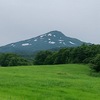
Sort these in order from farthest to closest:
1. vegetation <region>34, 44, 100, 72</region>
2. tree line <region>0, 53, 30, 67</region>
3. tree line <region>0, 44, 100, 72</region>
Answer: tree line <region>0, 53, 30, 67</region>
tree line <region>0, 44, 100, 72</region>
vegetation <region>34, 44, 100, 72</region>

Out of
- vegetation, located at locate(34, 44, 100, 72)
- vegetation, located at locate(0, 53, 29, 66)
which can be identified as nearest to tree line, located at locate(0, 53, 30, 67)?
vegetation, located at locate(0, 53, 29, 66)

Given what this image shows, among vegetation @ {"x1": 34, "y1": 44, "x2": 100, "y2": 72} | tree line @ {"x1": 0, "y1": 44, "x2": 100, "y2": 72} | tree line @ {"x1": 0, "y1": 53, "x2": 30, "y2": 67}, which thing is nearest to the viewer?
vegetation @ {"x1": 34, "y1": 44, "x2": 100, "y2": 72}

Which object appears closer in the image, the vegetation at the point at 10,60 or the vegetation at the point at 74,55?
the vegetation at the point at 74,55

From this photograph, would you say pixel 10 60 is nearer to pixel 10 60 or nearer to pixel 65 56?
pixel 10 60

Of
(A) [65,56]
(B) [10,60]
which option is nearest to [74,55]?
(A) [65,56]

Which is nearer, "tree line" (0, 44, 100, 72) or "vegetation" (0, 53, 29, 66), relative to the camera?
"tree line" (0, 44, 100, 72)

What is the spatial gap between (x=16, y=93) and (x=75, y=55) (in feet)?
278

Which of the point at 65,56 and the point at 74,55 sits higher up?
the point at 74,55

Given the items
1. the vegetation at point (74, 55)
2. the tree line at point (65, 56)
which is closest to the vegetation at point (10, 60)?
the tree line at point (65, 56)

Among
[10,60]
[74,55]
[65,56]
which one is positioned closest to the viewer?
[74,55]

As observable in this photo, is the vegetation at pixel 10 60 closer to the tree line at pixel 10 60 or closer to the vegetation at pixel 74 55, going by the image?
the tree line at pixel 10 60

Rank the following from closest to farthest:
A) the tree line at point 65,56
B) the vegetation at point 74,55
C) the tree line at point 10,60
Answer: the vegetation at point 74,55 < the tree line at point 65,56 < the tree line at point 10,60

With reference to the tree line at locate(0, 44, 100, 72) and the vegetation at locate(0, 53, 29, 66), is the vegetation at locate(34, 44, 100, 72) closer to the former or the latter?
the tree line at locate(0, 44, 100, 72)

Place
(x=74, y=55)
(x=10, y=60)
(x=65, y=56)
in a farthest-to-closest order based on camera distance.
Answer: (x=10, y=60)
(x=65, y=56)
(x=74, y=55)
